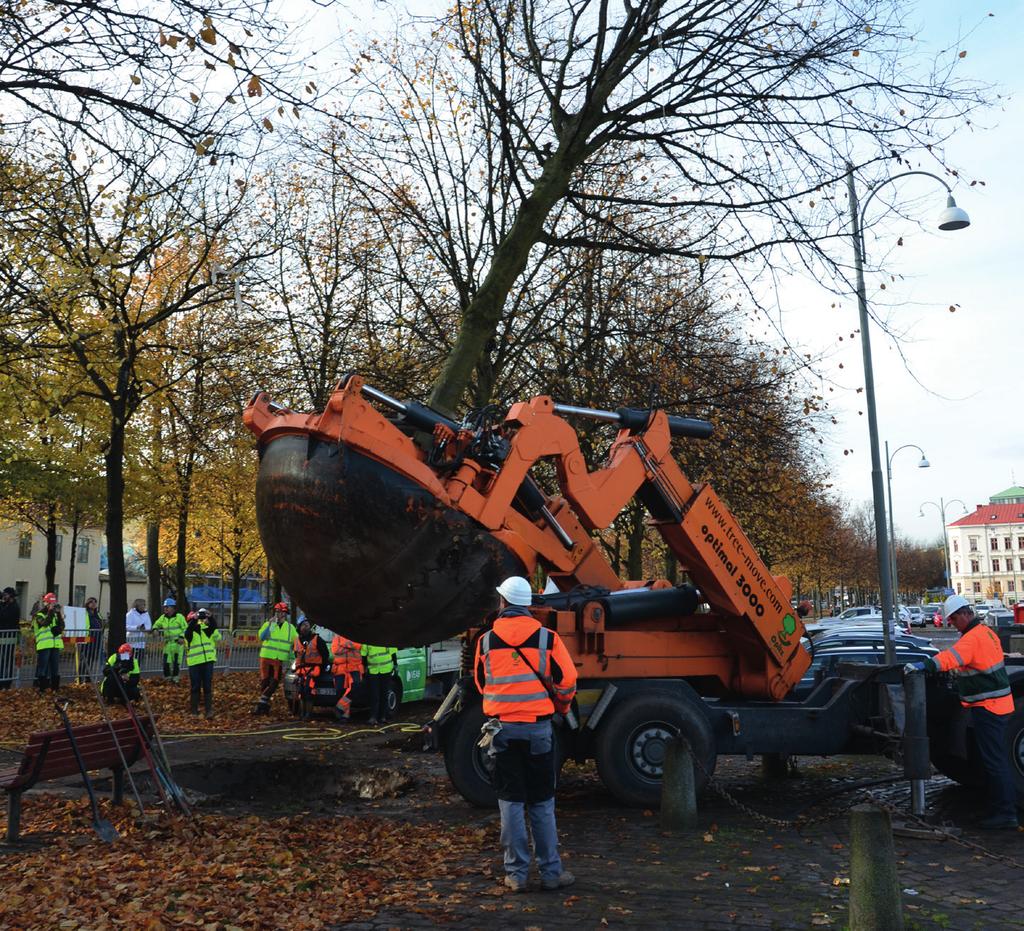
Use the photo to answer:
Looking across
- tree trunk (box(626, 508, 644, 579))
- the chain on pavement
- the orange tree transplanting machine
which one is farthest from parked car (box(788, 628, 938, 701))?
tree trunk (box(626, 508, 644, 579))

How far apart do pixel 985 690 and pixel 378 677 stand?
9.73 meters

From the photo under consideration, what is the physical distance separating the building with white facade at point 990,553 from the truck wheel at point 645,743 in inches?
4654

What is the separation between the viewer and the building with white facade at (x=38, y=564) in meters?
52.5

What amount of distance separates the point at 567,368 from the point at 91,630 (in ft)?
41.0

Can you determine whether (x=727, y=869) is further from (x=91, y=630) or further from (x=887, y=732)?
(x=91, y=630)

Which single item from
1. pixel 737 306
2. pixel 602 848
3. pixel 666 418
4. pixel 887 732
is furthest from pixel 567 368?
pixel 602 848

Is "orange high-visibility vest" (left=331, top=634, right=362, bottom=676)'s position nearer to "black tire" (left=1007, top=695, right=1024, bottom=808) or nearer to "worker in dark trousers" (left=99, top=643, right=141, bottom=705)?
"worker in dark trousers" (left=99, top=643, right=141, bottom=705)

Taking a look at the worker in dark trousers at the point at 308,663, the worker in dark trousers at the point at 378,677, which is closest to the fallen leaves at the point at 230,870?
the worker in dark trousers at the point at 378,677

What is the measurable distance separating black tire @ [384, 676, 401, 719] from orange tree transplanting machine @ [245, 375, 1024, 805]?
676 cm

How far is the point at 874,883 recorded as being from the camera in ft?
16.3

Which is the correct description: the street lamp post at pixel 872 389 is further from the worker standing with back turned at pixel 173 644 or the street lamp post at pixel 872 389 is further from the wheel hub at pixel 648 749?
the worker standing with back turned at pixel 173 644

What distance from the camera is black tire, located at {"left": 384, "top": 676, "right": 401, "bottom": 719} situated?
15891 mm

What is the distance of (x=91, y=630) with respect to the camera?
22.2 meters

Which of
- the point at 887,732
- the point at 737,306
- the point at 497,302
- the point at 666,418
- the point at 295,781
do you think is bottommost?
the point at 295,781
